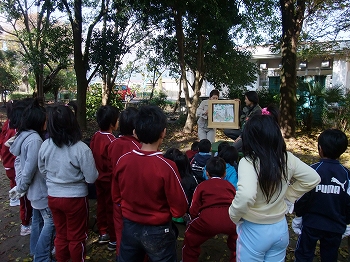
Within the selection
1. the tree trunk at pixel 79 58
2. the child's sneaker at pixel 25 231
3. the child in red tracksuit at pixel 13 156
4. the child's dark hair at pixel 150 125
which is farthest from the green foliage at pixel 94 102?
the child's dark hair at pixel 150 125

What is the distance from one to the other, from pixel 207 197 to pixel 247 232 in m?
0.69

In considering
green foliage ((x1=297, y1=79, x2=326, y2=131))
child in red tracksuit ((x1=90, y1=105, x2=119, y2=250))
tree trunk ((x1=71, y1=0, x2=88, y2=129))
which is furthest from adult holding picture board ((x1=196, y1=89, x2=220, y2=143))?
tree trunk ((x1=71, y1=0, x2=88, y2=129))

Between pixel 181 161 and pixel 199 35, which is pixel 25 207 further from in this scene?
pixel 199 35

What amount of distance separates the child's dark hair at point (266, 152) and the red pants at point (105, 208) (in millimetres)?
1856

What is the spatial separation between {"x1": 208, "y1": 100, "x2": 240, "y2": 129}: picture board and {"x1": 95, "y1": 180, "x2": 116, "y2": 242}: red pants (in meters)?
2.79

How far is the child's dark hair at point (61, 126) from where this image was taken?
7.87 ft

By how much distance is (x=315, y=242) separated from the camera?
2463mm

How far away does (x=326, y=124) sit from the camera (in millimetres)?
10234

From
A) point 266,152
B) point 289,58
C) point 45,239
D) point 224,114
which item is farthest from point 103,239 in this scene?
point 289,58

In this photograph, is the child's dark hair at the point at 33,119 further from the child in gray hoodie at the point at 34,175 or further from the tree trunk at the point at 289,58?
the tree trunk at the point at 289,58

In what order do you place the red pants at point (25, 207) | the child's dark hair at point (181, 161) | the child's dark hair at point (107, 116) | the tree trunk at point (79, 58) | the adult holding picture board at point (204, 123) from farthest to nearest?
the tree trunk at point (79, 58) < the adult holding picture board at point (204, 123) < the red pants at point (25, 207) < the child's dark hair at point (181, 161) < the child's dark hair at point (107, 116)

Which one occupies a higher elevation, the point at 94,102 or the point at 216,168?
the point at 94,102

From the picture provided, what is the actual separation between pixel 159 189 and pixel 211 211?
0.82m

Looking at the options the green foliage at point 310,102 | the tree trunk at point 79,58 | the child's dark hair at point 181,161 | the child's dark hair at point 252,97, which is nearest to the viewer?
the child's dark hair at point 181,161
